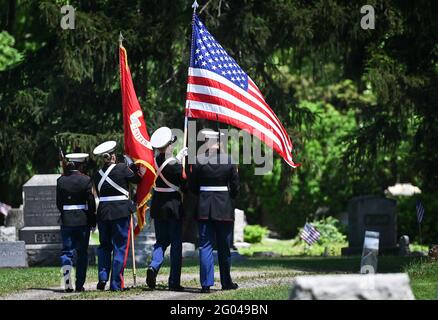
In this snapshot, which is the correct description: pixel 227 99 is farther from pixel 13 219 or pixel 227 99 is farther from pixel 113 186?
pixel 13 219

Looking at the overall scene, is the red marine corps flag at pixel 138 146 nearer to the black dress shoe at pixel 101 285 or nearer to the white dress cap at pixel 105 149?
the white dress cap at pixel 105 149

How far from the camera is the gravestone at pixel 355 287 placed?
10695mm

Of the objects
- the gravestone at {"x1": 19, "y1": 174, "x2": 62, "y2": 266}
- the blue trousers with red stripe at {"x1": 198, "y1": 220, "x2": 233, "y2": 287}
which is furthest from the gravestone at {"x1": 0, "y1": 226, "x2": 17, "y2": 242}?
the blue trousers with red stripe at {"x1": 198, "y1": 220, "x2": 233, "y2": 287}

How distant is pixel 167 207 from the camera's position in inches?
619

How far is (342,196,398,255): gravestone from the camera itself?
28.8 m

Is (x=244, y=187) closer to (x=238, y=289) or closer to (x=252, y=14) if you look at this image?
(x=252, y=14)

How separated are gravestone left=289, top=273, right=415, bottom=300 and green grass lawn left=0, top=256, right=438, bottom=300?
2.03 meters

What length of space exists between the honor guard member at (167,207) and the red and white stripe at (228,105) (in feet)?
4.45

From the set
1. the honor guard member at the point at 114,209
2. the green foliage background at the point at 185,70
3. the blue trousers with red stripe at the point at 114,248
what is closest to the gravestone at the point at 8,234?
the green foliage background at the point at 185,70

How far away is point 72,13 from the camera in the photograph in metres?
26.4

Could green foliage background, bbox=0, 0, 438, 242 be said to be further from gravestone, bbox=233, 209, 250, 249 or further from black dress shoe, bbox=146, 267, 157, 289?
black dress shoe, bbox=146, 267, 157, 289

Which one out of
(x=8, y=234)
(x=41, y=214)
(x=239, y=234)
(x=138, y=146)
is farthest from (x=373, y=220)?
(x=138, y=146)

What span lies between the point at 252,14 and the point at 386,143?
16.1ft

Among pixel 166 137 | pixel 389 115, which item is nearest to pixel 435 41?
pixel 389 115
